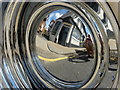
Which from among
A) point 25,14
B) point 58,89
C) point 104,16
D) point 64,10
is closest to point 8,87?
point 58,89

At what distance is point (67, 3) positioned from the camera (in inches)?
41.8

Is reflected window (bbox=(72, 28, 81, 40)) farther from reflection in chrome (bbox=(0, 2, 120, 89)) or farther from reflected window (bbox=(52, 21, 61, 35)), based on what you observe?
reflected window (bbox=(52, 21, 61, 35))

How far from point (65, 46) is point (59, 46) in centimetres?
4

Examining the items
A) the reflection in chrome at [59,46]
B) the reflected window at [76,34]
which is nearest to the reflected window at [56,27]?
the reflection in chrome at [59,46]

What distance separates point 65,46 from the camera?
115 cm

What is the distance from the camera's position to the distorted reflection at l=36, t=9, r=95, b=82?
1.08 meters

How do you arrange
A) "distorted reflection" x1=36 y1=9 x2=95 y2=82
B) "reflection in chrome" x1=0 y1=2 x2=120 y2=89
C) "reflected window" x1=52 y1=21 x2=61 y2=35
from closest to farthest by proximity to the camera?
"reflection in chrome" x1=0 y1=2 x2=120 y2=89
"distorted reflection" x1=36 y1=9 x2=95 y2=82
"reflected window" x1=52 y1=21 x2=61 y2=35

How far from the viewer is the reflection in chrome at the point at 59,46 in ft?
3.10

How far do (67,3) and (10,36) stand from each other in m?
0.53

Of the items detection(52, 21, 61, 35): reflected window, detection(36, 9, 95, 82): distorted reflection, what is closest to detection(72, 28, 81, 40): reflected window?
detection(36, 9, 95, 82): distorted reflection

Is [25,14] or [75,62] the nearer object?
[75,62]

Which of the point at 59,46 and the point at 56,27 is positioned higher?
the point at 56,27

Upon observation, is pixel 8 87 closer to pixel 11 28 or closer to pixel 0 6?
pixel 11 28

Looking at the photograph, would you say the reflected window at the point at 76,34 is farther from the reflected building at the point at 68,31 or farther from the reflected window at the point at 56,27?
the reflected window at the point at 56,27
